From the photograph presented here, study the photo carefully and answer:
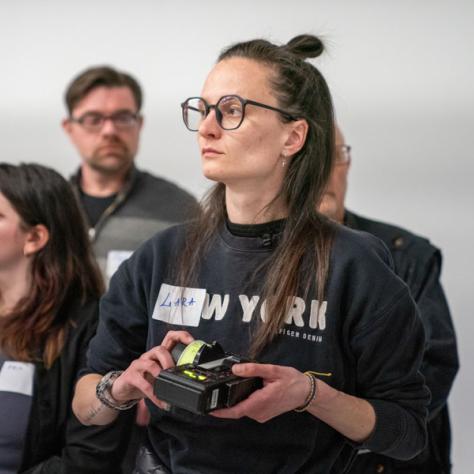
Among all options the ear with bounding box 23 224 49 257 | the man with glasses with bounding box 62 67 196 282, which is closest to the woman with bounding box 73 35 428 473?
the ear with bounding box 23 224 49 257

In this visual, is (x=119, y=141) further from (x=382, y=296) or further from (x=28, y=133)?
(x=382, y=296)

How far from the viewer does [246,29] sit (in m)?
2.80

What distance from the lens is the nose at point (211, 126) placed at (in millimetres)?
1166

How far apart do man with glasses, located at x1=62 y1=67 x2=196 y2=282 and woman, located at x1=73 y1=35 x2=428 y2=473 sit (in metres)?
1.20

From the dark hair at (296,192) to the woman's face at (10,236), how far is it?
61cm

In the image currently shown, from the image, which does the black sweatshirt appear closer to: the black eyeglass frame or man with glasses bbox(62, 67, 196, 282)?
man with glasses bbox(62, 67, 196, 282)

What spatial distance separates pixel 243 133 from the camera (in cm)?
116

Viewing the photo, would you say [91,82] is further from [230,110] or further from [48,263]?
[230,110]

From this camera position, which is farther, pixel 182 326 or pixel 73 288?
pixel 73 288

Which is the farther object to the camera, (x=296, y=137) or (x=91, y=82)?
(x=91, y=82)

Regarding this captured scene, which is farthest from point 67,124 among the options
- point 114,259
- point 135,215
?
point 114,259

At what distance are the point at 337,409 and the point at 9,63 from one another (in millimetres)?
2405

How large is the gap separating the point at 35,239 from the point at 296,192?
777 mm

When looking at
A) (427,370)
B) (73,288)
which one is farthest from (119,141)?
(427,370)
